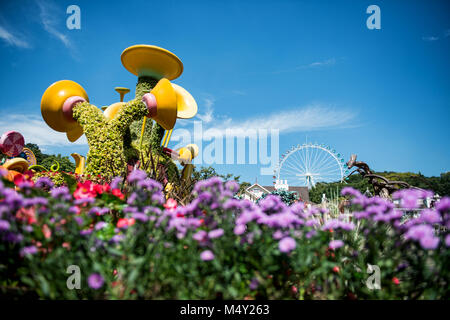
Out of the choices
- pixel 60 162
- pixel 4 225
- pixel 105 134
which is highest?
pixel 60 162

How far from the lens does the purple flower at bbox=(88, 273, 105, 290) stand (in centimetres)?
125

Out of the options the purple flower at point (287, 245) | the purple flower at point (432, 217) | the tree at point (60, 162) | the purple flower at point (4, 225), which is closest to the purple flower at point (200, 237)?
the purple flower at point (287, 245)

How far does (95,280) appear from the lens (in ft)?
4.18

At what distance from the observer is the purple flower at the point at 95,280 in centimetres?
125

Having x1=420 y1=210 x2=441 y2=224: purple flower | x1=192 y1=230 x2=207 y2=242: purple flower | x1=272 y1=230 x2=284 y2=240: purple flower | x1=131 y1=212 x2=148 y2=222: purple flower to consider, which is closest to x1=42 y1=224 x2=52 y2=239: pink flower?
x1=131 y1=212 x2=148 y2=222: purple flower

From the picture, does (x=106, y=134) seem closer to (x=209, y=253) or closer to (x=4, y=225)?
(x=4, y=225)

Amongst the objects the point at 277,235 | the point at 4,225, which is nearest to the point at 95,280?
the point at 4,225

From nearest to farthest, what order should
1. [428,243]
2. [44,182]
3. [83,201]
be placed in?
[428,243] → [83,201] → [44,182]

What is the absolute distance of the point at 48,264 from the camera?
1265 mm

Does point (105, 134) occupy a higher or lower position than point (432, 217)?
higher

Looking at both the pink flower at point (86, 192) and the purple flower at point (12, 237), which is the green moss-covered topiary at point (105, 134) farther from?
the purple flower at point (12, 237)

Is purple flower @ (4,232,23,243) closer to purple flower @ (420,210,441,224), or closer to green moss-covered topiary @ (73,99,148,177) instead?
purple flower @ (420,210,441,224)
